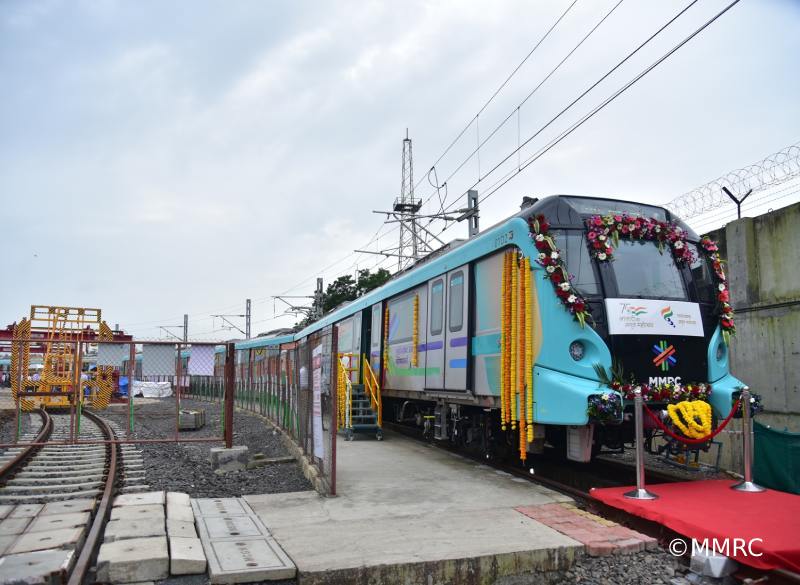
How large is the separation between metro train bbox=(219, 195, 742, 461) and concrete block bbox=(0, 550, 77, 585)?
3.21m

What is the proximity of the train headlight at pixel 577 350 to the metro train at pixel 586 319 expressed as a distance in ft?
0.05

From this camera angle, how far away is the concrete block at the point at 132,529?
5.45 m

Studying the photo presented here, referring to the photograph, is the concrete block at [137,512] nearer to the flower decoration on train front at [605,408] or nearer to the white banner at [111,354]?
the flower decoration on train front at [605,408]

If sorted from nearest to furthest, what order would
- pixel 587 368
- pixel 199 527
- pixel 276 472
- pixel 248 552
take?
pixel 248 552 < pixel 199 527 < pixel 587 368 < pixel 276 472

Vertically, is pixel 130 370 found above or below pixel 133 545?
above

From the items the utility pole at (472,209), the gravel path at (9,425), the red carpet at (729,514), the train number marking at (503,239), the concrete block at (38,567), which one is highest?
the utility pole at (472,209)

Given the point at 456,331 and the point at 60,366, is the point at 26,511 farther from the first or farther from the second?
the point at 60,366

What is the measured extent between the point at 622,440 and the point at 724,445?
351 centimetres

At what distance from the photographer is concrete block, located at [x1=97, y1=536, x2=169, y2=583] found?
467 centimetres

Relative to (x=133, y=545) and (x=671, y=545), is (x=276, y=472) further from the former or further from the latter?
(x=671, y=545)

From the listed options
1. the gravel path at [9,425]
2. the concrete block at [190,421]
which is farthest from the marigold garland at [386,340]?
the gravel path at [9,425]

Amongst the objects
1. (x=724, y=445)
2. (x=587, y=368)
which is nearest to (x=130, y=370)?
(x=587, y=368)

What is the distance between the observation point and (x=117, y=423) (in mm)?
18234

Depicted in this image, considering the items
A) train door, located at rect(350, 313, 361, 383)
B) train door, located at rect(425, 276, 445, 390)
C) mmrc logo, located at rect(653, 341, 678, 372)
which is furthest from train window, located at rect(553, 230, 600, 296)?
train door, located at rect(350, 313, 361, 383)
